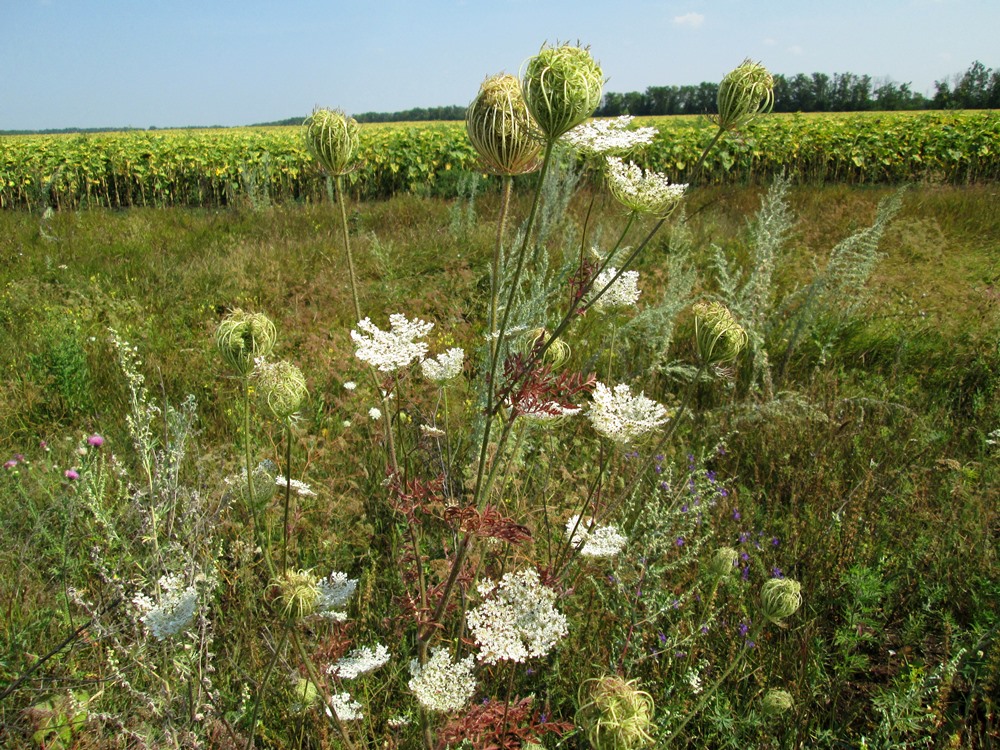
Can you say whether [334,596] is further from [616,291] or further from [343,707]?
[616,291]

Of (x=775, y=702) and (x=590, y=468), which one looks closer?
(x=775, y=702)

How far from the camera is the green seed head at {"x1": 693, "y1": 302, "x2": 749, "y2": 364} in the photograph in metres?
1.56

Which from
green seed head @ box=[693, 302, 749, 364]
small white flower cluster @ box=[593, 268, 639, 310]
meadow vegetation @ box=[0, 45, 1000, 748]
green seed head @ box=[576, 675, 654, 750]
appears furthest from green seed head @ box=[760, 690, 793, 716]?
small white flower cluster @ box=[593, 268, 639, 310]

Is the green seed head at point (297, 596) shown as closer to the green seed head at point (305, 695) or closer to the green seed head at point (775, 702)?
the green seed head at point (305, 695)

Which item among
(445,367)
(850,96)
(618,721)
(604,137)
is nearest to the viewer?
(618,721)

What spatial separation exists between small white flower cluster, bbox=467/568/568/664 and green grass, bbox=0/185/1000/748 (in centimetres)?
48

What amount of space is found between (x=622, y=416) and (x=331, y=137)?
3.76 feet

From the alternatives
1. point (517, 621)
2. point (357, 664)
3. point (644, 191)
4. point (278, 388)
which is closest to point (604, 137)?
point (644, 191)

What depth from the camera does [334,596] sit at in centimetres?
154

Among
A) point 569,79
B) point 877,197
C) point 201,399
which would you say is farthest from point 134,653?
point 877,197

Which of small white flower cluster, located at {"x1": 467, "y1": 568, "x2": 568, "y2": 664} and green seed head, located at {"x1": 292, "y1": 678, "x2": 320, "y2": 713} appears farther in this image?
green seed head, located at {"x1": 292, "y1": 678, "x2": 320, "y2": 713}

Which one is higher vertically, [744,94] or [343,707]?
[744,94]

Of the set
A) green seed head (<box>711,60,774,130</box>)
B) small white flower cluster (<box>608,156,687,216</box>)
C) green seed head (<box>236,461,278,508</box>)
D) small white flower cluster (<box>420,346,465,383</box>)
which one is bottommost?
green seed head (<box>236,461,278,508</box>)

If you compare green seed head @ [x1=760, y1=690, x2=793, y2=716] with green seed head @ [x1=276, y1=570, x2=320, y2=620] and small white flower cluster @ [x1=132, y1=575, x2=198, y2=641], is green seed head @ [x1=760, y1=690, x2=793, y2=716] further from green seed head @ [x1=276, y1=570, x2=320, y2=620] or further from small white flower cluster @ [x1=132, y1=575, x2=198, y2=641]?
small white flower cluster @ [x1=132, y1=575, x2=198, y2=641]
